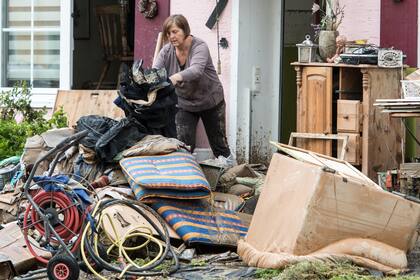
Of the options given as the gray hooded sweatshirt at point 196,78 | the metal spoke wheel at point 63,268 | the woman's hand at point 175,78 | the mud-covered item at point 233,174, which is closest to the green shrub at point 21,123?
the gray hooded sweatshirt at point 196,78

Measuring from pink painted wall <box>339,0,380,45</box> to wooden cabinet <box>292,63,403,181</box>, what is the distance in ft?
2.37

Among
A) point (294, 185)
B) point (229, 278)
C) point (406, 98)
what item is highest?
point (406, 98)

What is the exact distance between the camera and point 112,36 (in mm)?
16094

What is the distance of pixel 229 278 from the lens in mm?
8242

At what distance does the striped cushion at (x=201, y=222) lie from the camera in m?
9.12

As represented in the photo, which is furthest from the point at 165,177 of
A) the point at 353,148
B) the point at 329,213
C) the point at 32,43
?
the point at 32,43

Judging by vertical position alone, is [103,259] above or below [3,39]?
below

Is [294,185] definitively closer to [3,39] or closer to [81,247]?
[81,247]

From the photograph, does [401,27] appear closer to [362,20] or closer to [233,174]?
[362,20]

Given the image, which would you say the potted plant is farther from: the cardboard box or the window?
the window

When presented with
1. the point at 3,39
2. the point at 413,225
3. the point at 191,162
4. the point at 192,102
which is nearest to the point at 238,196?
the point at 191,162

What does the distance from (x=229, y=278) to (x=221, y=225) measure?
4.02ft

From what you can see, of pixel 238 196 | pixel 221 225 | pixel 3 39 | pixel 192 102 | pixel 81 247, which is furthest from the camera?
pixel 3 39

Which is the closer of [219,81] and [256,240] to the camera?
[256,240]
